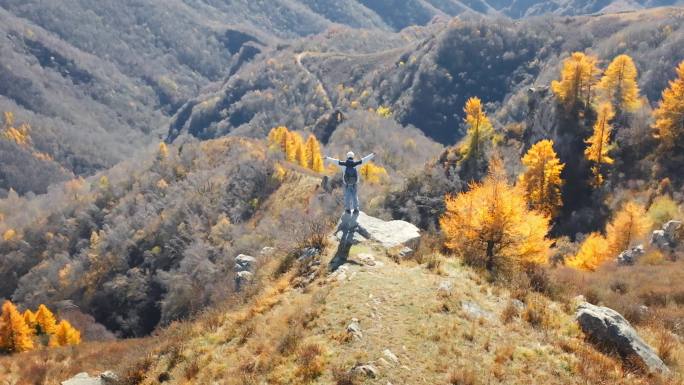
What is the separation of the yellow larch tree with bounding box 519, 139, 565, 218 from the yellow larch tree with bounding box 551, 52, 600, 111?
49.1 feet

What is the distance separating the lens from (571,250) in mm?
55125

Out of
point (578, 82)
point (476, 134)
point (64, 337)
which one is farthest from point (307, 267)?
point (476, 134)

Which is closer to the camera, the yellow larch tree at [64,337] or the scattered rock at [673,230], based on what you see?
the scattered rock at [673,230]

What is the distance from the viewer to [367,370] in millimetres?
13875

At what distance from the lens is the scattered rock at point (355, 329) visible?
15523 millimetres

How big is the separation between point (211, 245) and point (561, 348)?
8047cm

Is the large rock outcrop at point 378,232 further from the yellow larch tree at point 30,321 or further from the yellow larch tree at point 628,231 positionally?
the yellow larch tree at point 30,321

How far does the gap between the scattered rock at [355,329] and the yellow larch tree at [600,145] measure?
6363 cm

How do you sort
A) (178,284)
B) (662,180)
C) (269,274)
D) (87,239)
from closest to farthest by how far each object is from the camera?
1. (269,274)
2. (662,180)
3. (178,284)
4. (87,239)

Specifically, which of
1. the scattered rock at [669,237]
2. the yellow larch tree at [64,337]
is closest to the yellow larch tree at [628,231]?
the scattered rock at [669,237]

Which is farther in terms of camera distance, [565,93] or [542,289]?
[565,93]

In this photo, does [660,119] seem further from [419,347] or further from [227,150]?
[227,150]

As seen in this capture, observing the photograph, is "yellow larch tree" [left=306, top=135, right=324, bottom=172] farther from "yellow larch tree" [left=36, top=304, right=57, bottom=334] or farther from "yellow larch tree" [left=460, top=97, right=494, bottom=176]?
"yellow larch tree" [left=36, top=304, right=57, bottom=334]

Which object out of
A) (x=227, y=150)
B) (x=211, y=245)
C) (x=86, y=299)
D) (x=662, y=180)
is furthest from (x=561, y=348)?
(x=227, y=150)
